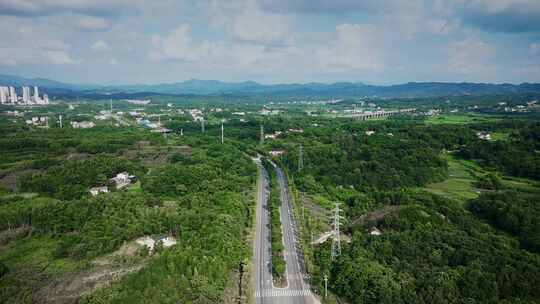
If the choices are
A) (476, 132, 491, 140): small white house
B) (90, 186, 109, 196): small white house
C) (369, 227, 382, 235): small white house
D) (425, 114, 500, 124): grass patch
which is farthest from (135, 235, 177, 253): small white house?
(425, 114, 500, 124): grass patch

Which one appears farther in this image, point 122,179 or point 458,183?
point 458,183

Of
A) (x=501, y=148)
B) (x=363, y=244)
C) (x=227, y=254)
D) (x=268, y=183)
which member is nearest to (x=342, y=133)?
(x=501, y=148)

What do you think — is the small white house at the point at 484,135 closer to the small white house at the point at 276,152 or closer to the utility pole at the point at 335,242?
the small white house at the point at 276,152

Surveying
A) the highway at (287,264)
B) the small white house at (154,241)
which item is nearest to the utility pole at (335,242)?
the highway at (287,264)

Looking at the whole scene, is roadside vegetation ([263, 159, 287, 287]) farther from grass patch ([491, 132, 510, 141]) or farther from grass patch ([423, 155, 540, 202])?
grass patch ([491, 132, 510, 141])

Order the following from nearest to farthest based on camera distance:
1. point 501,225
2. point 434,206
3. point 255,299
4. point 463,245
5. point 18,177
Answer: point 255,299 < point 463,245 < point 501,225 < point 434,206 < point 18,177

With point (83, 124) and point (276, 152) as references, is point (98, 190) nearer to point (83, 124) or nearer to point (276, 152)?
point (276, 152)

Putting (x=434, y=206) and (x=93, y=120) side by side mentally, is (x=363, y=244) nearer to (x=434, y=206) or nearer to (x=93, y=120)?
(x=434, y=206)

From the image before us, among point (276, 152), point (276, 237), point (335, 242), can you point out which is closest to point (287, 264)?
point (276, 237)
